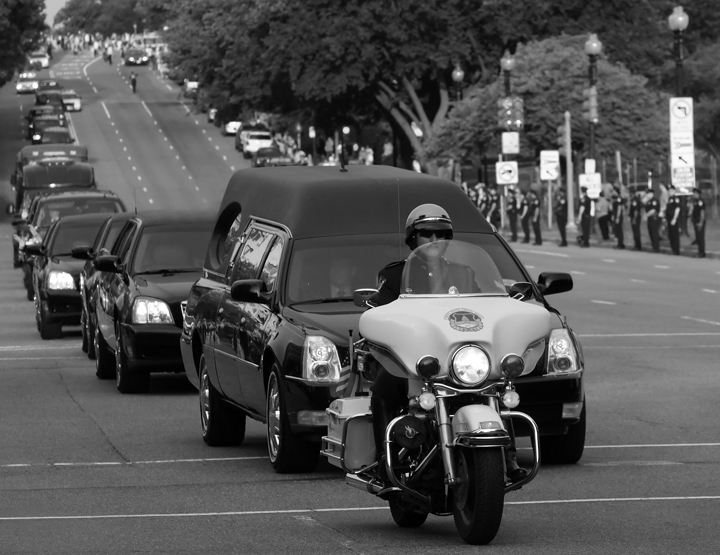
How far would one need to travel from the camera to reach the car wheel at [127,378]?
16469mm

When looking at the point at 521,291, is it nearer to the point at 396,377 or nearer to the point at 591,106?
the point at 396,377

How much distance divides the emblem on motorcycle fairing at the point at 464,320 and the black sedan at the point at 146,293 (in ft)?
27.4

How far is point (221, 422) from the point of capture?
41.2 ft

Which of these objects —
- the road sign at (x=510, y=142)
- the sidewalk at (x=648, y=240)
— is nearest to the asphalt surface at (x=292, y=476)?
the sidewalk at (x=648, y=240)

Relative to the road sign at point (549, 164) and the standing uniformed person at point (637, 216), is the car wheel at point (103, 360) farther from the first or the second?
the road sign at point (549, 164)

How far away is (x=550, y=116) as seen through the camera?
2594 inches

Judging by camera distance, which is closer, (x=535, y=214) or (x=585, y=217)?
(x=585, y=217)

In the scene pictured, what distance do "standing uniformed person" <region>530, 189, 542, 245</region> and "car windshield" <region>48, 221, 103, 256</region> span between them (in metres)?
27.2

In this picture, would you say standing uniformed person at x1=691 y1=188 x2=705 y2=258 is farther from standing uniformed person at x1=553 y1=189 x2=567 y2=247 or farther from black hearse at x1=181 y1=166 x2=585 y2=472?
black hearse at x1=181 y1=166 x2=585 y2=472

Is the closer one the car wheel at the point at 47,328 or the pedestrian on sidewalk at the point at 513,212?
the car wheel at the point at 47,328

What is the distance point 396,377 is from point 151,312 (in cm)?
830

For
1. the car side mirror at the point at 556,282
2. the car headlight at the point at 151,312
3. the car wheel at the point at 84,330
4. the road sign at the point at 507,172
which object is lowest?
the road sign at the point at 507,172

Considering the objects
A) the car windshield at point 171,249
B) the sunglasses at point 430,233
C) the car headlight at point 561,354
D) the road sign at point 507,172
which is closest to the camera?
the sunglasses at point 430,233

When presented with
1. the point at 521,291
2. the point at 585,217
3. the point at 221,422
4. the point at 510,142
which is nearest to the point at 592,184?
the point at 585,217
